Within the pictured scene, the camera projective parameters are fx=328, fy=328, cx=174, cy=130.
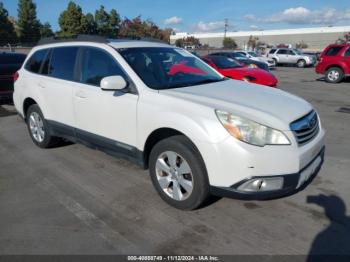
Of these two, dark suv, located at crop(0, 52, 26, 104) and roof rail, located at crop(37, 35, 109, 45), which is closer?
roof rail, located at crop(37, 35, 109, 45)

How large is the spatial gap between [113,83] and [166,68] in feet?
2.94

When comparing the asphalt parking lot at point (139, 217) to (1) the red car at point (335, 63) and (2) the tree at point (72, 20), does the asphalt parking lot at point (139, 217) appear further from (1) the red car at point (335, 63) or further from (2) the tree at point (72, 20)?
(2) the tree at point (72, 20)

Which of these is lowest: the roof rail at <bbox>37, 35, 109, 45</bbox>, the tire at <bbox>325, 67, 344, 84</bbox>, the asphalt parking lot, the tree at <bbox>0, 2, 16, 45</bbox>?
the asphalt parking lot

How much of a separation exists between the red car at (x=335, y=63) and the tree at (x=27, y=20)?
59797 mm

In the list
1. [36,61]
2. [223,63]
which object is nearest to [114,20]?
[223,63]

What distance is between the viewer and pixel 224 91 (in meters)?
3.82

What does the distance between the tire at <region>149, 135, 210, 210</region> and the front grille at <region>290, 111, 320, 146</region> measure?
967 mm

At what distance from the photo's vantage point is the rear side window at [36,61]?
17.8 ft

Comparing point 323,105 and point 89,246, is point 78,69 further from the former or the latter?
point 323,105

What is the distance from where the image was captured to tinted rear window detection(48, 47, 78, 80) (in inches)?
185

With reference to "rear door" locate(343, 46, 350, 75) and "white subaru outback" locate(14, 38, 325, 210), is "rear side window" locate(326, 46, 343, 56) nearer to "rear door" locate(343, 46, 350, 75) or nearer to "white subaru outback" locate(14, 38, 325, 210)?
"rear door" locate(343, 46, 350, 75)

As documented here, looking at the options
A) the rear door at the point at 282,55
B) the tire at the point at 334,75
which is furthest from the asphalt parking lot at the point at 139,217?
the rear door at the point at 282,55

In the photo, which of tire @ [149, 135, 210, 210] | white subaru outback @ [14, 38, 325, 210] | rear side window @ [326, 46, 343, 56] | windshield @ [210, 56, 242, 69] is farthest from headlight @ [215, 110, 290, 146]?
rear side window @ [326, 46, 343, 56]

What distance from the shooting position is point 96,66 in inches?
170
